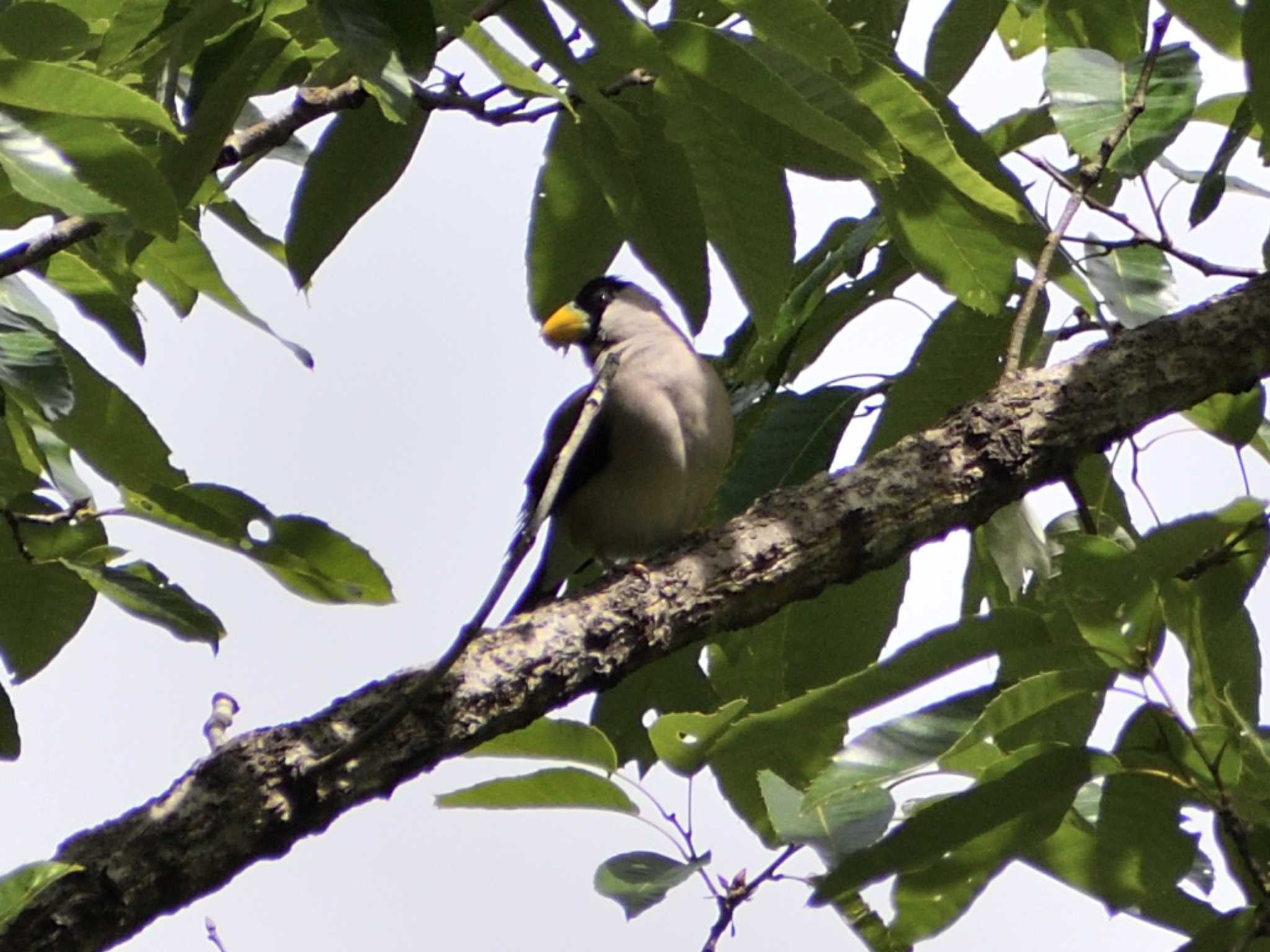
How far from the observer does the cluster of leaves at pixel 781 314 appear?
186 cm

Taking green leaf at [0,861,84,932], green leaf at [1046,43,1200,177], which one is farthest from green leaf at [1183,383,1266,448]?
green leaf at [0,861,84,932]

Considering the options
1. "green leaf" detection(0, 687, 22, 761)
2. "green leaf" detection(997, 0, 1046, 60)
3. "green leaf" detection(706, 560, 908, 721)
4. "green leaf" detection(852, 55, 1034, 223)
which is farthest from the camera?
"green leaf" detection(997, 0, 1046, 60)

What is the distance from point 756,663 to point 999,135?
1141 millimetres

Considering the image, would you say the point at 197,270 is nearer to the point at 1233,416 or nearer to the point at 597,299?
the point at 1233,416

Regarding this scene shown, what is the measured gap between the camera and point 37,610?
2488mm

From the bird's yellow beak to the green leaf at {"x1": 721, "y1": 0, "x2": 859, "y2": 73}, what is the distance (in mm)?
3175

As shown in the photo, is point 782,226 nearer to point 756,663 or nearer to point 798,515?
point 798,515

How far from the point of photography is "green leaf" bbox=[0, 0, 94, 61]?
1.84 m

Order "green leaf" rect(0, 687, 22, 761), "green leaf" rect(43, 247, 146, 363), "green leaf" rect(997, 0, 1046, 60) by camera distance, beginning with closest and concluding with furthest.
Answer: "green leaf" rect(0, 687, 22, 761) < "green leaf" rect(43, 247, 146, 363) < "green leaf" rect(997, 0, 1046, 60)

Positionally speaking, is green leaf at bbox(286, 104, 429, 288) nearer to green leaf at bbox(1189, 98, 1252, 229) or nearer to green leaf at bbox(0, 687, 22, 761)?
green leaf at bbox(0, 687, 22, 761)

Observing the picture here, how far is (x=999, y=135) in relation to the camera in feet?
9.61

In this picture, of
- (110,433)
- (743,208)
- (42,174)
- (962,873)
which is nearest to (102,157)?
(42,174)

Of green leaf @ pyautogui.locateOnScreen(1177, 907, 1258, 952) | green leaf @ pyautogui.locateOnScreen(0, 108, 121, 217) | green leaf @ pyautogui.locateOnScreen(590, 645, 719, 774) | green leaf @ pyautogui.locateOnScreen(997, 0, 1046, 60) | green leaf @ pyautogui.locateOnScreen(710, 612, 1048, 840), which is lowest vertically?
green leaf @ pyautogui.locateOnScreen(1177, 907, 1258, 952)

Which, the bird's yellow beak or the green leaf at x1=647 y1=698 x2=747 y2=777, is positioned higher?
the bird's yellow beak
